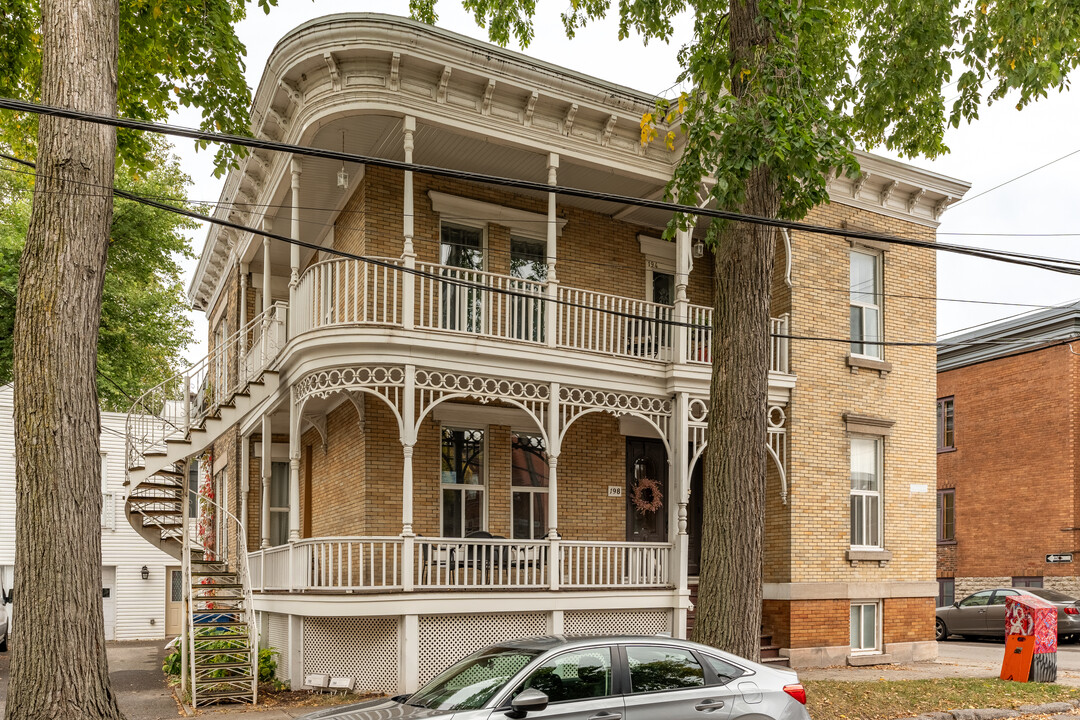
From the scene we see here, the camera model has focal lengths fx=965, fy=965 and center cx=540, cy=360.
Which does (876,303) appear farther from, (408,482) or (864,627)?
(408,482)

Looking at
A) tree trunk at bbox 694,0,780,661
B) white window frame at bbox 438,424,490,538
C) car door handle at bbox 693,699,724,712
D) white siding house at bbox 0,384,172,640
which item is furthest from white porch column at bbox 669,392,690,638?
white siding house at bbox 0,384,172,640

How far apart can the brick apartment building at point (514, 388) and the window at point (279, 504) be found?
52 mm

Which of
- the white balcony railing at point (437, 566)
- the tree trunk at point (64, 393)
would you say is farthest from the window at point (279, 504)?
the tree trunk at point (64, 393)

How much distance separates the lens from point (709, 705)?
7.48 metres

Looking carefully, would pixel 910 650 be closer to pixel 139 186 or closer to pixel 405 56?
pixel 405 56

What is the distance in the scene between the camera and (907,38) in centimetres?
1430

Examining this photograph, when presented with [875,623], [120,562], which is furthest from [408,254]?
[120,562]

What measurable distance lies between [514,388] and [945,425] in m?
20.9

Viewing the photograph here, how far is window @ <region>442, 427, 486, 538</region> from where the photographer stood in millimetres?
15477

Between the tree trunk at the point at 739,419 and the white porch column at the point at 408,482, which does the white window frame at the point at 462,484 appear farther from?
the tree trunk at the point at 739,419

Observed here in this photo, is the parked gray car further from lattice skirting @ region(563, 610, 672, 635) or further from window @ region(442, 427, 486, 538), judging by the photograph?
window @ region(442, 427, 486, 538)

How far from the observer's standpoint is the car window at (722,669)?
771cm

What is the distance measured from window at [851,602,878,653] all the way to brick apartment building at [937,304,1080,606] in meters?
10.5

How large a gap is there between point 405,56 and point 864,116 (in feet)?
23.3
